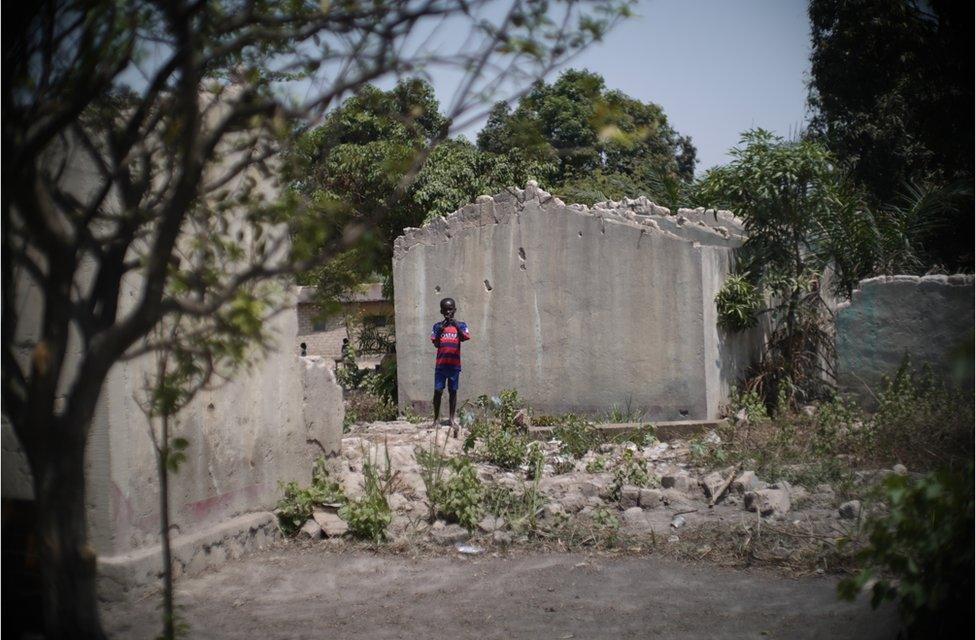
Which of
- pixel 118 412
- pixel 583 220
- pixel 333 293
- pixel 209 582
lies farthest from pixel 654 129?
pixel 583 220

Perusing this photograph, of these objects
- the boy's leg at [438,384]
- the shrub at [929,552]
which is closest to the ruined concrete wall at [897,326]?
the boy's leg at [438,384]

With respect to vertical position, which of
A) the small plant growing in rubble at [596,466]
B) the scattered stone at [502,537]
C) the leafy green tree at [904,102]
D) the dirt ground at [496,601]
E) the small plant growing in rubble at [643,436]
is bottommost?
the dirt ground at [496,601]

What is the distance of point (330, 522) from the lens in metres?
6.45

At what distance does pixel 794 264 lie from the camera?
435 inches

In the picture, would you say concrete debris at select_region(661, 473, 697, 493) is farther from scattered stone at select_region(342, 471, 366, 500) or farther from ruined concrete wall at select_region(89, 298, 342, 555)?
ruined concrete wall at select_region(89, 298, 342, 555)

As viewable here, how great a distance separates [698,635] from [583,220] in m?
6.91

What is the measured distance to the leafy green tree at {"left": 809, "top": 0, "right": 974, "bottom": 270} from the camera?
24.5 ft

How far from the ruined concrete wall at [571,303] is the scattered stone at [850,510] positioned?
3987 millimetres

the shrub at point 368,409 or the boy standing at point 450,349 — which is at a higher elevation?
the boy standing at point 450,349

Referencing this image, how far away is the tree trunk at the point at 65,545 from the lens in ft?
8.68

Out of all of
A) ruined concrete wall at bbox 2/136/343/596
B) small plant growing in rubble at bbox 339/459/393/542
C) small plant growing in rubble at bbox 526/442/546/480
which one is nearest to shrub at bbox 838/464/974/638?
ruined concrete wall at bbox 2/136/343/596

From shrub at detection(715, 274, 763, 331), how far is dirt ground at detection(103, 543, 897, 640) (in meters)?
4.99

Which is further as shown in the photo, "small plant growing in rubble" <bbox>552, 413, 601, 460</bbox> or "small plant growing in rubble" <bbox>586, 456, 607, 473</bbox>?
"small plant growing in rubble" <bbox>552, 413, 601, 460</bbox>

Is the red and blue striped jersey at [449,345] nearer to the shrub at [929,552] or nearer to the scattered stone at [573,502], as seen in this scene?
the scattered stone at [573,502]
